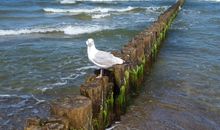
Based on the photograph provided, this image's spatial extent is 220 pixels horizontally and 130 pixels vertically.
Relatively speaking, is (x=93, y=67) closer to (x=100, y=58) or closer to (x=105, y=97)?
(x=100, y=58)

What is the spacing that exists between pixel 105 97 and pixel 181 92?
287 centimetres

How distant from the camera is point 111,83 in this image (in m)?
6.57

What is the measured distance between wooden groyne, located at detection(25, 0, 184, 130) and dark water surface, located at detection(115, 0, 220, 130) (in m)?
0.29

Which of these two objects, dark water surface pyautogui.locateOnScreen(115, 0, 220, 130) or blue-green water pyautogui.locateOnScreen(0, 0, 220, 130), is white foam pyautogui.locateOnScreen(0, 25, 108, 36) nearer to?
blue-green water pyautogui.locateOnScreen(0, 0, 220, 130)

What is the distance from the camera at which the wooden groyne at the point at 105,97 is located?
476 centimetres

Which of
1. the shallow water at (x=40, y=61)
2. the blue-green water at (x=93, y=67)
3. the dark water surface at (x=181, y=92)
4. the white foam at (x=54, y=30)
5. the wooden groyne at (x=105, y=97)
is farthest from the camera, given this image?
the white foam at (x=54, y=30)

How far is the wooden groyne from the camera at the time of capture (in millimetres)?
4762

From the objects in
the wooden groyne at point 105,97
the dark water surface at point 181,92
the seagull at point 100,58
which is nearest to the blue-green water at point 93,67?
the dark water surface at point 181,92

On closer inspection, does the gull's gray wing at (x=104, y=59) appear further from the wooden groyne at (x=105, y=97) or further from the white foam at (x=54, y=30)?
the white foam at (x=54, y=30)

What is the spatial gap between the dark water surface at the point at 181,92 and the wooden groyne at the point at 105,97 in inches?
11.4

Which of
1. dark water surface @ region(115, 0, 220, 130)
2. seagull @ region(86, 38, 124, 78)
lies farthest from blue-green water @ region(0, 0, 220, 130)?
seagull @ region(86, 38, 124, 78)

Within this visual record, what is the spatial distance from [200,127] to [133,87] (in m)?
1.87

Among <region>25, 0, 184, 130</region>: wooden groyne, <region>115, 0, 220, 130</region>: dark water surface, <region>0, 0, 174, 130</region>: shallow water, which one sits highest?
<region>25, 0, 184, 130</region>: wooden groyne

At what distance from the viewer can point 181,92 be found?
855cm
